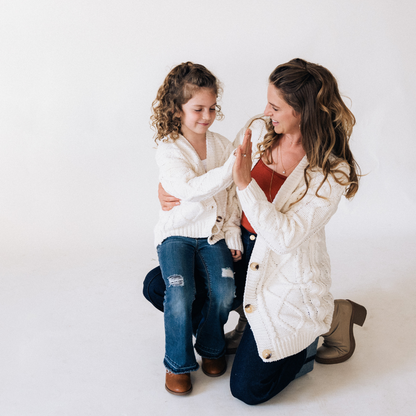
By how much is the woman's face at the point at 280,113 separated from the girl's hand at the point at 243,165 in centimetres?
19

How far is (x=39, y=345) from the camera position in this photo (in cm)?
247

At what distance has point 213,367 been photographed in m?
2.25

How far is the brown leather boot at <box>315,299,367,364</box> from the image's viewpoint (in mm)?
Answer: 2332

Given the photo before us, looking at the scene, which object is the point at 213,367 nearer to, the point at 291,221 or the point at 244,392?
the point at 244,392

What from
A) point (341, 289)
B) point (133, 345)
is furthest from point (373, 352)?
point (133, 345)

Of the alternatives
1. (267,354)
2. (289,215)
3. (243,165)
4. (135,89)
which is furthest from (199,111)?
(135,89)

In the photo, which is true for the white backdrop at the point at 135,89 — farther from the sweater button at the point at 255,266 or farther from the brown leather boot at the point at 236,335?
the sweater button at the point at 255,266

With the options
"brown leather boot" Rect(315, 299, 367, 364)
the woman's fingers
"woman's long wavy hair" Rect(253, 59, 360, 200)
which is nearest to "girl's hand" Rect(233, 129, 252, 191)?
the woman's fingers

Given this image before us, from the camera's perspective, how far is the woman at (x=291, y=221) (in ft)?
6.46

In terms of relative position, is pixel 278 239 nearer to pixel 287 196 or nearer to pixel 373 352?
pixel 287 196

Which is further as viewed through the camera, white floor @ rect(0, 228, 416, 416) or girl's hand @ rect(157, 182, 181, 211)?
girl's hand @ rect(157, 182, 181, 211)

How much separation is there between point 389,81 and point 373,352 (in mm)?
1824

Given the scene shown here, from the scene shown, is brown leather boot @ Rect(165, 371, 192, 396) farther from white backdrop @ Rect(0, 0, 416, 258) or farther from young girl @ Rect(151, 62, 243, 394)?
white backdrop @ Rect(0, 0, 416, 258)

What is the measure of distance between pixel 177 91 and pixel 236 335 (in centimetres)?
115
